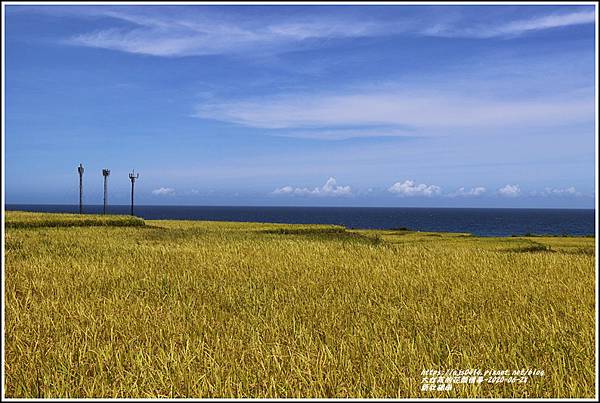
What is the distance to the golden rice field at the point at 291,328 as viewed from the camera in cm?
488

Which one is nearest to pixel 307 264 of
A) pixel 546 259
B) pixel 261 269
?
pixel 261 269

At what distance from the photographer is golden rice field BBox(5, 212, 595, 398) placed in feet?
16.0

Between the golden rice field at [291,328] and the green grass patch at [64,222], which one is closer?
the golden rice field at [291,328]

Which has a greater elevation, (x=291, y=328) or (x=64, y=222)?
(x=64, y=222)

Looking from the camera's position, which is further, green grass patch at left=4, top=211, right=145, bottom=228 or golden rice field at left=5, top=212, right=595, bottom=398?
green grass patch at left=4, top=211, right=145, bottom=228

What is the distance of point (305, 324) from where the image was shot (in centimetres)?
701

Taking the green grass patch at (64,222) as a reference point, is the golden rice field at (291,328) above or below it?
below

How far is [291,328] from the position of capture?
6699 mm

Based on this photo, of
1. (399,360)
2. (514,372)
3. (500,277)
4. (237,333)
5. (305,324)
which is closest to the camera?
(514,372)

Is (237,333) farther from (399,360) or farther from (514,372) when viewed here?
(514,372)

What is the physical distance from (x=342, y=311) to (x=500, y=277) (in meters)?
4.87

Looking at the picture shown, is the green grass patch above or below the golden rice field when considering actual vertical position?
above

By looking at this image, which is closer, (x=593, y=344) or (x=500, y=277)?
(x=593, y=344)

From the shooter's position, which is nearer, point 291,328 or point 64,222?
point 291,328
